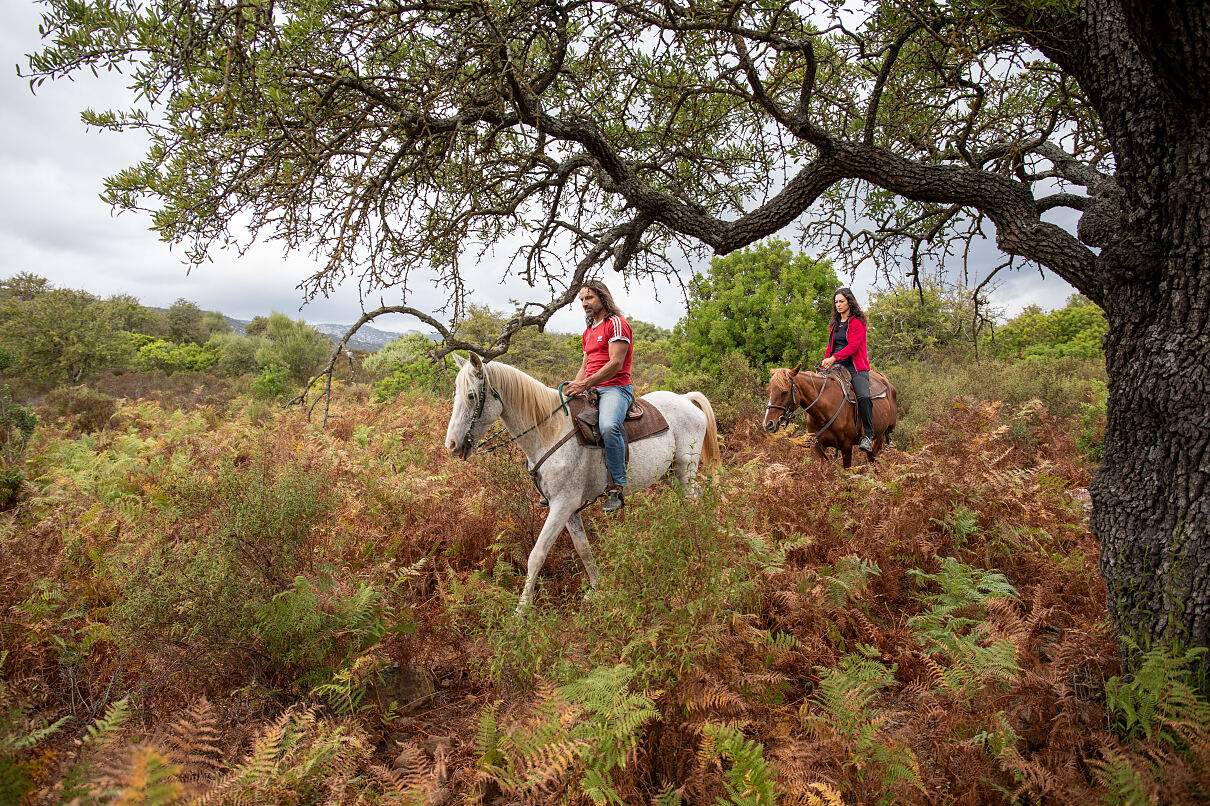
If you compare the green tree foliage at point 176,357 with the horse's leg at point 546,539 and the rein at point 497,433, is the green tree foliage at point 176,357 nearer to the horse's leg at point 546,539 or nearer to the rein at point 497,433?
the rein at point 497,433

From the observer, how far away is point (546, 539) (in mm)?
4859

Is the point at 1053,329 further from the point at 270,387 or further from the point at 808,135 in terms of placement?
the point at 270,387

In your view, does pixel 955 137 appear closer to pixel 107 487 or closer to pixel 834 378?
pixel 834 378

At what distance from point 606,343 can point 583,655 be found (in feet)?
10.4

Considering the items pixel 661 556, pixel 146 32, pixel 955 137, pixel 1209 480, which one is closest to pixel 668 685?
pixel 661 556

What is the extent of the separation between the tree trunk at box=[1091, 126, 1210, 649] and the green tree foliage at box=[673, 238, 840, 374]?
10.3 metres

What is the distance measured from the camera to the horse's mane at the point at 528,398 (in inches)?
201

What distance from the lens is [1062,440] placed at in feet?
29.8

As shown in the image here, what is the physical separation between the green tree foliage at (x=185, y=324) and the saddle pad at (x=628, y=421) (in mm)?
47624

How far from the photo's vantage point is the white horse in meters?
4.91

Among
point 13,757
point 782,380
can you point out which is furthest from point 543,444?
point 782,380

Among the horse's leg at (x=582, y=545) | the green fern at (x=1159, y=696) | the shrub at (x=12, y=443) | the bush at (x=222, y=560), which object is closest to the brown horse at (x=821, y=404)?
the horse's leg at (x=582, y=545)

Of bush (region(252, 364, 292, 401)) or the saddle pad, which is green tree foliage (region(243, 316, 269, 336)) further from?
the saddle pad

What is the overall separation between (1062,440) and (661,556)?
10036 millimetres
